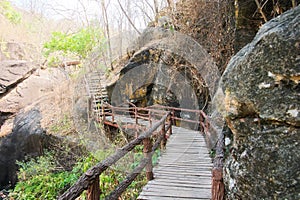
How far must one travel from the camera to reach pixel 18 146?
35.9 feet

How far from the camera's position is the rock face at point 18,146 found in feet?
34.2

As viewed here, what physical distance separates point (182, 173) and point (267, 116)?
243 cm

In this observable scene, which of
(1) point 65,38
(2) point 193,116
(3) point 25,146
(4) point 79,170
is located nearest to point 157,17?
(1) point 65,38

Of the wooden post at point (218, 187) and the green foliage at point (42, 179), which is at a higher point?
the wooden post at point (218, 187)

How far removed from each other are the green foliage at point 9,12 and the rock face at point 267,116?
20.1 m

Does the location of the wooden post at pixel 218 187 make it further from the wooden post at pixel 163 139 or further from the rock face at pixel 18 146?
the rock face at pixel 18 146

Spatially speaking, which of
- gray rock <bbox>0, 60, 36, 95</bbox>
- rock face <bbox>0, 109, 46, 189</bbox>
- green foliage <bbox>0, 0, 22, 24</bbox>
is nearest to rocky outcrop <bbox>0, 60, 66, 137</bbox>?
gray rock <bbox>0, 60, 36, 95</bbox>

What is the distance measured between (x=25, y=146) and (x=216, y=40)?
32.1 feet

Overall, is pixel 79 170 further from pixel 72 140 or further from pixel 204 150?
pixel 204 150

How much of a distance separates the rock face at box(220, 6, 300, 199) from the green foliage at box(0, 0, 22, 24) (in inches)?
790

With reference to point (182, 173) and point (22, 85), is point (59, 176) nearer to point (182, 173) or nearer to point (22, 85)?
point (182, 173)

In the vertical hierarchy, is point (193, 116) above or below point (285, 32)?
below

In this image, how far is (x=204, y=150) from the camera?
5547 millimetres

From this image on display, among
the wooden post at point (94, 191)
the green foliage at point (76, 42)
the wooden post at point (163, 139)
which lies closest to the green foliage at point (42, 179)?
the wooden post at point (163, 139)
